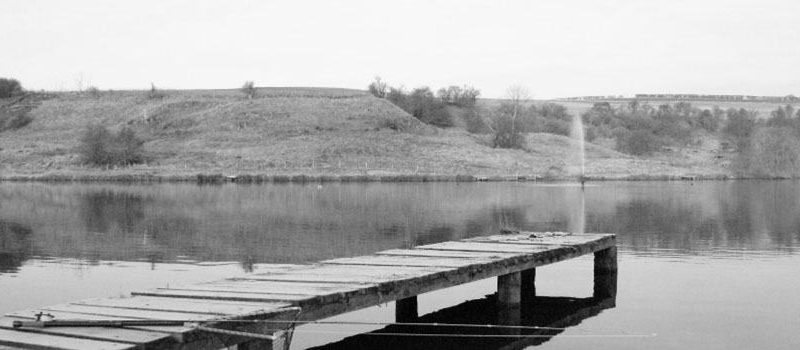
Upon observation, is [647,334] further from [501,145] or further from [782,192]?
[501,145]

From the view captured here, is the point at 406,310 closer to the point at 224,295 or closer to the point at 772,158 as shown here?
the point at 224,295

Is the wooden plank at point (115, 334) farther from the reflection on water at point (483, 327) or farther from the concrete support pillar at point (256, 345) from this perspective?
the reflection on water at point (483, 327)

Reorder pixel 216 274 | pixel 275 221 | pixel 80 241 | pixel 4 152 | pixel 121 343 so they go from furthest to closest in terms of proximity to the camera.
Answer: pixel 4 152 → pixel 275 221 → pixel 80 241 → pixel 216 274 → pixel 121 343

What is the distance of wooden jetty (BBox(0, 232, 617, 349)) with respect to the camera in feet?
37.8

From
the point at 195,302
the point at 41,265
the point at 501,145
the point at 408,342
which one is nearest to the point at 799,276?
the point at 408,342

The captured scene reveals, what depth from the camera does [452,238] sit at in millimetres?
32594

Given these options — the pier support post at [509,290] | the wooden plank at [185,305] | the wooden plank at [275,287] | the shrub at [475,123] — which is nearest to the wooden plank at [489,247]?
the pier support post at [509,290]

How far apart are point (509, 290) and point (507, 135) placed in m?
89.4

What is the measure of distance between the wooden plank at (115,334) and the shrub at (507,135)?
95911 mm

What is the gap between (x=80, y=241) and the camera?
32938 millimetres

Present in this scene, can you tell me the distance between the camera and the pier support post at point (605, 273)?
22.0 meters

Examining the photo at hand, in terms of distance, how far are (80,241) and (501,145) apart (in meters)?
76.8

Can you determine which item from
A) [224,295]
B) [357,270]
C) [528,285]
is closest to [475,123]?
[528,285]

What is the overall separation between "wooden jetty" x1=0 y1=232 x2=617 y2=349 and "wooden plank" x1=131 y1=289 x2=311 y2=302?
13mm
